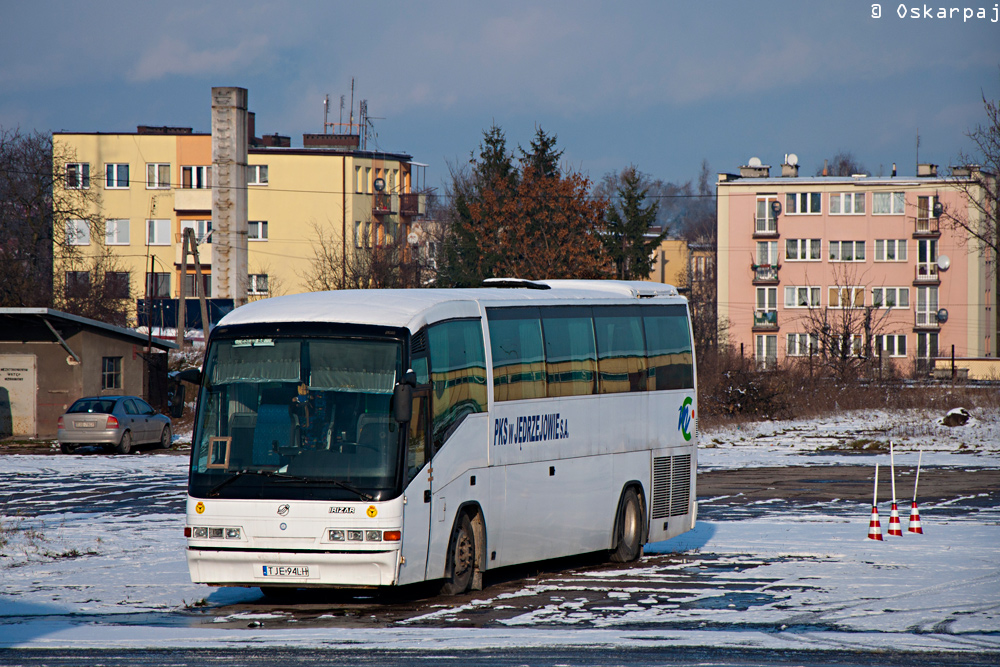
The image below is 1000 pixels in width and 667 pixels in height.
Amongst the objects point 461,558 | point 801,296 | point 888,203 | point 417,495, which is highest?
point 888,203

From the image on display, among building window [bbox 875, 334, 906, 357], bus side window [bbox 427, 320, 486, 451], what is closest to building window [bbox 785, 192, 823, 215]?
building window [bbox 875, 334, 906, 357]

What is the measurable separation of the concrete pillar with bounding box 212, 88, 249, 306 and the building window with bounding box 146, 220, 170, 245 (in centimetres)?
3844

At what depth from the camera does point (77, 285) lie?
6669 centimetres

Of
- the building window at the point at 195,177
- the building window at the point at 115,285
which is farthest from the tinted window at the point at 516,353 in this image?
the building window at the point at 195,177

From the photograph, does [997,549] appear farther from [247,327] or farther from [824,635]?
[247,327]

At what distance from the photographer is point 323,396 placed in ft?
41.9

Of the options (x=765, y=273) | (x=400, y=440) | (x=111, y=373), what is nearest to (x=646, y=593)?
(x=400, y=440)

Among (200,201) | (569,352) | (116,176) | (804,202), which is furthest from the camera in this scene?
(804,202)

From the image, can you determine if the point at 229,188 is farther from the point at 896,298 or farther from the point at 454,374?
the point at 896,298

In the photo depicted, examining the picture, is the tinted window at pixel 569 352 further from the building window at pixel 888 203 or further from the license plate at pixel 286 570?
the building window at pixel 888 203

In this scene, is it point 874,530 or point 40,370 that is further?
point 40,370

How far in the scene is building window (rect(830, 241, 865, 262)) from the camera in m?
93.9

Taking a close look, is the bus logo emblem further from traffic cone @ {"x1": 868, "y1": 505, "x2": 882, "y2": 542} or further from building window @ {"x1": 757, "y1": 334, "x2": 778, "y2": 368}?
building window @ {"x1": 757, "y1": 334, "x2": 778, "y2": 368}

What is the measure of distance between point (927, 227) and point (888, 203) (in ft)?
10.4
